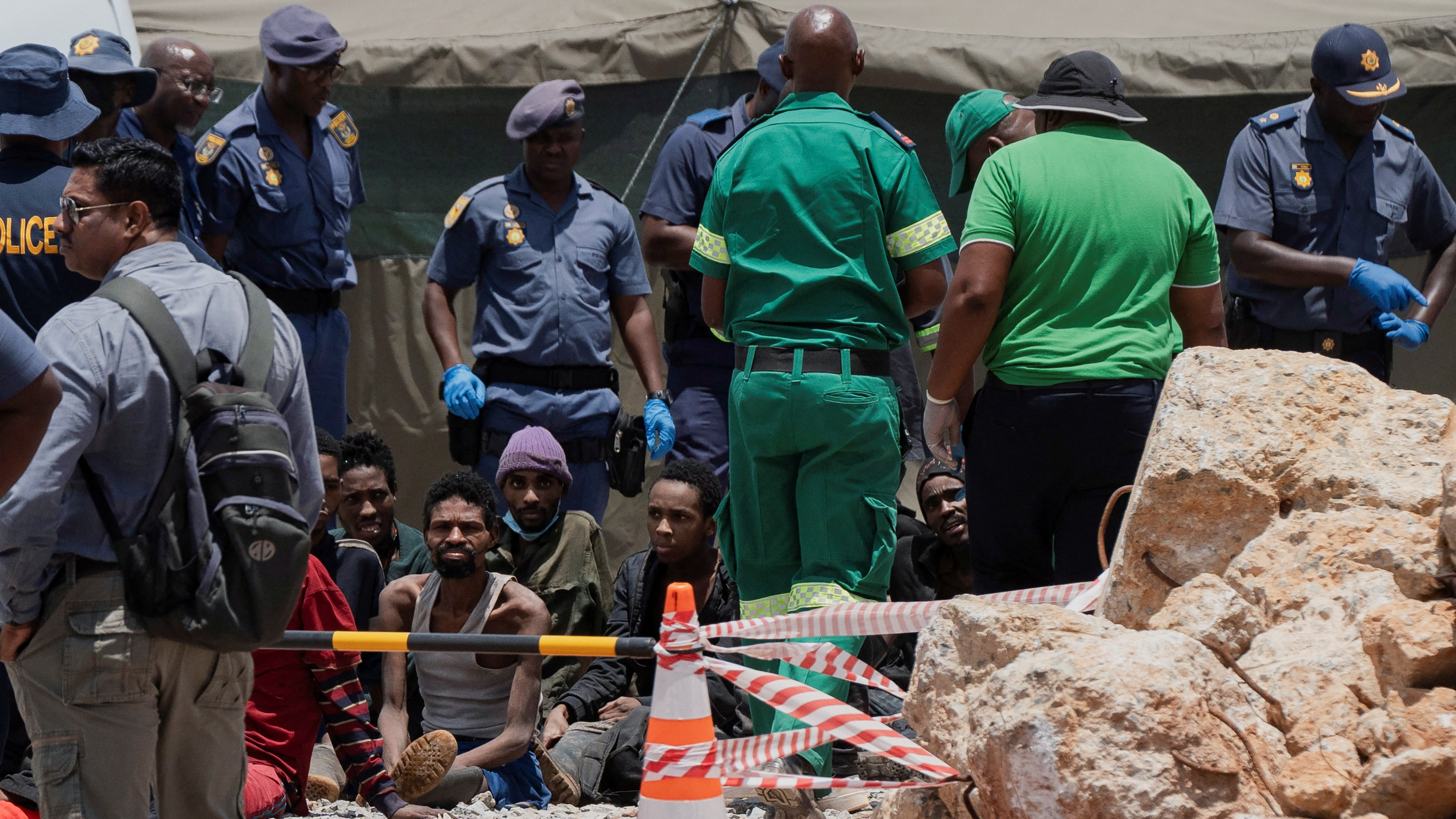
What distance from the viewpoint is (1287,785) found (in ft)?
7.63

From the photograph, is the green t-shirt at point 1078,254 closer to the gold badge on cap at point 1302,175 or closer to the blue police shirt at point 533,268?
the gold badge on cap at point 1302,175

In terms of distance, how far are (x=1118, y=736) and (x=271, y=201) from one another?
4296 mm

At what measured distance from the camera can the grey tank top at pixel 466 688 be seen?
5016 millimetres

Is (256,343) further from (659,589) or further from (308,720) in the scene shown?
(659,589)

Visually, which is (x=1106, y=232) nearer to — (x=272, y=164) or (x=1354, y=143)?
(x=1354, y=143)

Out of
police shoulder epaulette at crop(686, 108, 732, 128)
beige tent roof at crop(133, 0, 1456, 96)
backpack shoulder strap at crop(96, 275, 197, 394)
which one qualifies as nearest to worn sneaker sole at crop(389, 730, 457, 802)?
backpack shoulder strap at crop(96, 275, 197, 394)

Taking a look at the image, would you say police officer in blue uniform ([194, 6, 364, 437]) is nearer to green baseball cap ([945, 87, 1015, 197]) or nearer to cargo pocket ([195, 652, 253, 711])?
green baseball cap ([945, 87, 1015, 197])

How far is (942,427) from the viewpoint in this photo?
4.06m

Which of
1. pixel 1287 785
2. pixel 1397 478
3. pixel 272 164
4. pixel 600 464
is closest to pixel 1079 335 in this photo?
pixel 1397 478

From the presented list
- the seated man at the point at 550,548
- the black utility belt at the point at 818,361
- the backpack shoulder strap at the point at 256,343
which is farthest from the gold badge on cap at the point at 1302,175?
Result: the backpack shoulder strap at the point at 256,343

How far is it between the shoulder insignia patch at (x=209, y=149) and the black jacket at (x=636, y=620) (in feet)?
6.75

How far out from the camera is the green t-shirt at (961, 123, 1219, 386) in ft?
12.3

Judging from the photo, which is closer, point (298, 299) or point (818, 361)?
point (818, 361)

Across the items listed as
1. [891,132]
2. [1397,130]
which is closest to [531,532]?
[891,132]
